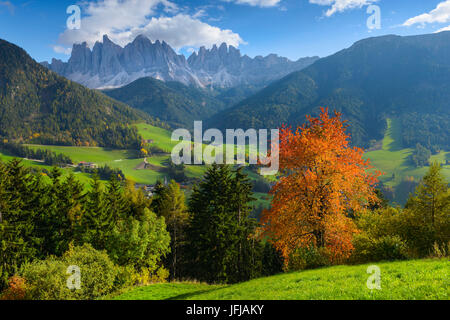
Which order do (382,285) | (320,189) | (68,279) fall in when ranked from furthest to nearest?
(68,279)
(320,189)
(382,285)

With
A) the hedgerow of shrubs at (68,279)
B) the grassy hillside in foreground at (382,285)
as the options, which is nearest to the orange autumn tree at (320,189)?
the grassy hillside in foreground at (382,285)

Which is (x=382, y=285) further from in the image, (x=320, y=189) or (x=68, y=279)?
(x=68, y=279)

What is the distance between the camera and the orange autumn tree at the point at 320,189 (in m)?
19.3

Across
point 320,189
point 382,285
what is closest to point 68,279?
point 320,189

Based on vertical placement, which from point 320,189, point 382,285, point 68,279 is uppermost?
point 320,189

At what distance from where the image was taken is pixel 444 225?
1867cm

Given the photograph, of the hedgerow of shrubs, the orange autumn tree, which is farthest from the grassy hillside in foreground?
the hedgerow of shrubs

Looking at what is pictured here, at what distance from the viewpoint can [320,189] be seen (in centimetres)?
1984

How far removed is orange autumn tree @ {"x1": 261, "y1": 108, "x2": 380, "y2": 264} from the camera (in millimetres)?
19312

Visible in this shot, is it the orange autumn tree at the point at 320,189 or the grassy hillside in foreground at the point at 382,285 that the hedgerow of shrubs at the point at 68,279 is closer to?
the orange autumn tree at the point at 320,189
